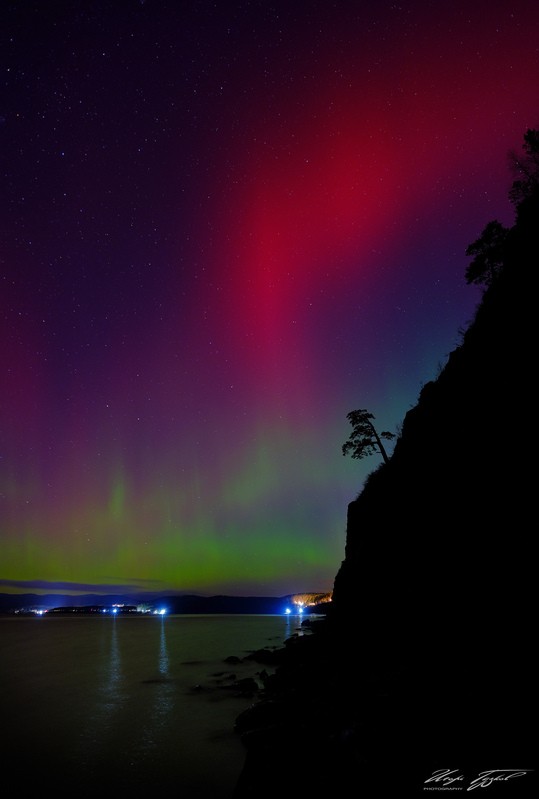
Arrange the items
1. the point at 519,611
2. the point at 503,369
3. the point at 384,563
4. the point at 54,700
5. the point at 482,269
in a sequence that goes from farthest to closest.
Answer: the point at 54,700 → the point at 482,269 → the point at 384,563 → the point at 503,369 → the point at 519,611

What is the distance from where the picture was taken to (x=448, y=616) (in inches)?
488

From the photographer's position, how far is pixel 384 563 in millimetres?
20297

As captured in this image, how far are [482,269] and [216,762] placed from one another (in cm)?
2565

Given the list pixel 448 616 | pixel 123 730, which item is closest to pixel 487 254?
pixel 448 616

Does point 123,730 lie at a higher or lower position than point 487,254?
lower

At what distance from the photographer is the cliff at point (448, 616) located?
26.8 feet

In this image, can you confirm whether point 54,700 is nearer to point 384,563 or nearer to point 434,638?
point 384,563

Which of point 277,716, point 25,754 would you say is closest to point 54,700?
point 25,754

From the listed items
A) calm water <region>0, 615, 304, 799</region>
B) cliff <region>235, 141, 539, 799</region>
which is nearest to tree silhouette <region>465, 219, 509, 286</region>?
cliff <region>235, 141, 539, 799</region>

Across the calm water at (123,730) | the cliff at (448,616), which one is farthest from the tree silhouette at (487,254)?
the calm water at (123,730)

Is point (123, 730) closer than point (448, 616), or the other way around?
point (448, 616)

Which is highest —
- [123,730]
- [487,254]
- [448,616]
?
[487,254]

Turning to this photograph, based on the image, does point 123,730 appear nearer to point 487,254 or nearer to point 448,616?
point 448,616

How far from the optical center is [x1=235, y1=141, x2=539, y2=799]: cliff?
322 inches
